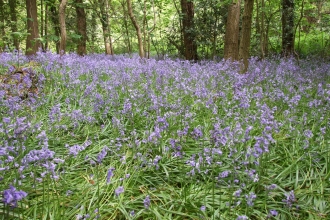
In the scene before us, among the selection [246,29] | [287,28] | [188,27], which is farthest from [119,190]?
[287,28]

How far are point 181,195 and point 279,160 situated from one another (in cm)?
136

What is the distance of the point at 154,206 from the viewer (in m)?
2.14

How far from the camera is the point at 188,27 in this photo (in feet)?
39.0

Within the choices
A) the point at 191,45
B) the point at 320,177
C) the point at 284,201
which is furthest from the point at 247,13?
the point at 191,45

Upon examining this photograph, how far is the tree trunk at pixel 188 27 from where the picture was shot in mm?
11984

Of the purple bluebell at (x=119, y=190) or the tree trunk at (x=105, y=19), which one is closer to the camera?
the purple bluebell at (x=119, y=190)

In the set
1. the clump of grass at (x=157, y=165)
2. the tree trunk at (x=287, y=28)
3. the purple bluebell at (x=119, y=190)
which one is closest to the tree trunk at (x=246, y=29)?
the clump of grass at (x=157, y=165)

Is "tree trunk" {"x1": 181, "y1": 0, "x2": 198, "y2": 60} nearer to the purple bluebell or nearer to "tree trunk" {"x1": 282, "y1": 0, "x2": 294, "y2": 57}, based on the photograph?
"tree trunk" {"x1": 282, "y1": 0, "x2": 294, "y2": 57}

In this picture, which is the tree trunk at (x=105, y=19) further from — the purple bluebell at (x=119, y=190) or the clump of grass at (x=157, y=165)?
the purple bluebell at (x=119, y=190)

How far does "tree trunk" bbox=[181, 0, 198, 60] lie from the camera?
1198 centimetres

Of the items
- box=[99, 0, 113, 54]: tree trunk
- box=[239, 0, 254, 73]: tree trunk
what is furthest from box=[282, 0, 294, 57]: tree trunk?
box=[99, 0, 113, 54]: tree trunk

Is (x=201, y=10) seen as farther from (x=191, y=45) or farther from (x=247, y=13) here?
(x=247, y=13)

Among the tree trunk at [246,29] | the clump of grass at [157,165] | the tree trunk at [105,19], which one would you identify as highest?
the tree trunk at [105,19]

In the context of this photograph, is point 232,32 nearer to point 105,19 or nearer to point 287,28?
point 287,28
